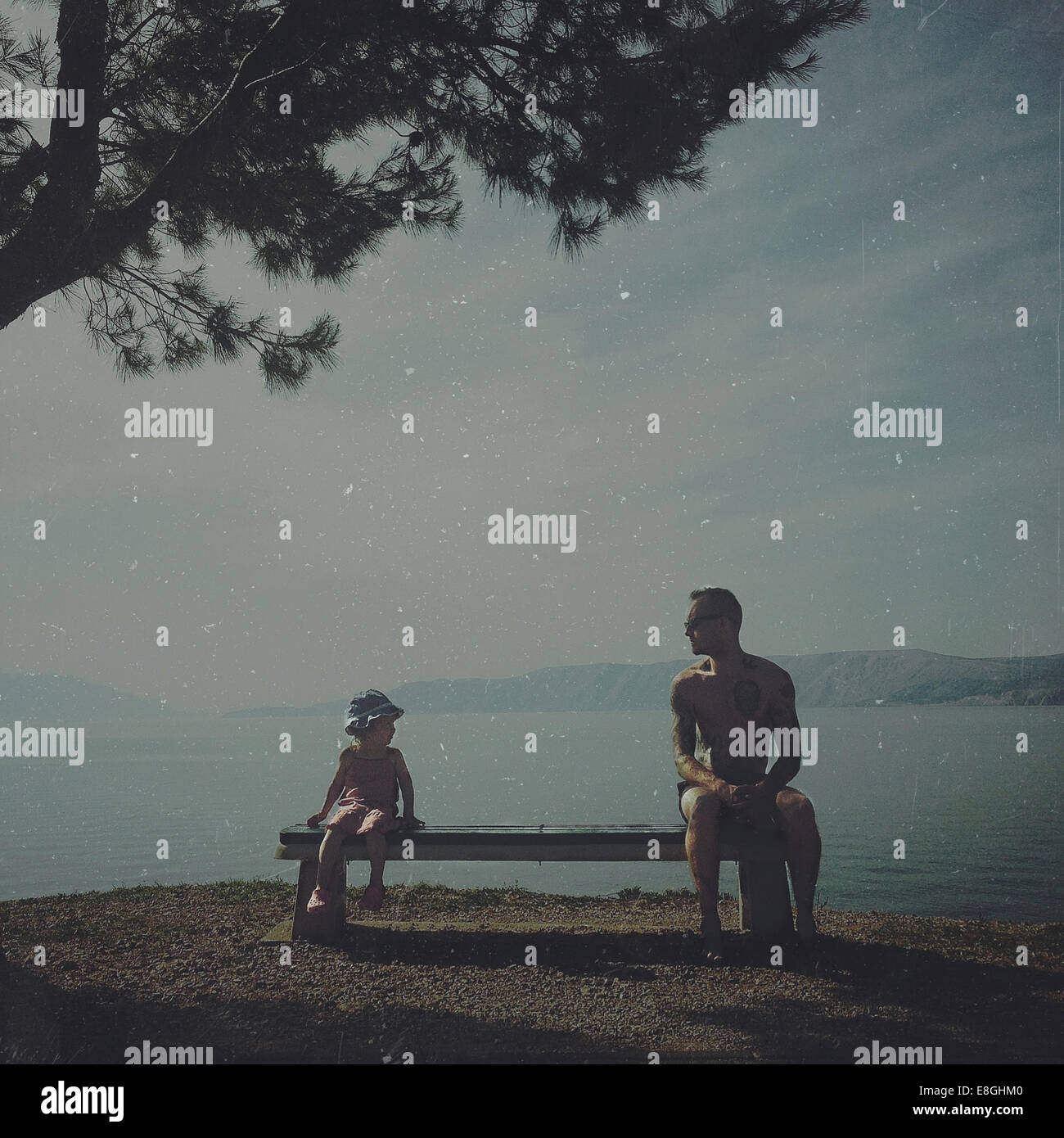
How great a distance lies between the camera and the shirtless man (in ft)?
14.8

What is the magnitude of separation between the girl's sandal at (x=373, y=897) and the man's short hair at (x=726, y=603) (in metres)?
2.52

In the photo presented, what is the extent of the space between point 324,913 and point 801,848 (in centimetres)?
278

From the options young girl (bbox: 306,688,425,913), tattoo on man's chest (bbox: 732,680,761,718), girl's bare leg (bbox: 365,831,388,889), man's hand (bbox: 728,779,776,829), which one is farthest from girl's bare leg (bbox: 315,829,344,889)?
tattoo on man's chest (bbox: 732,680,761,718)

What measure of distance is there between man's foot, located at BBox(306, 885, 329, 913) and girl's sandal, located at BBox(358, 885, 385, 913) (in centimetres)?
24

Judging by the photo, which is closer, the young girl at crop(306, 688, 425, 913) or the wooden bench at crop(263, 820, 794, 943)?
the wooden bench at crop(263, 820, 794, 943)

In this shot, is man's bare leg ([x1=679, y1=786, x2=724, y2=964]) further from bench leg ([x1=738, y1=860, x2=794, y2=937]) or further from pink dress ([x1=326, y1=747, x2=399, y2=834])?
pink dress ([x1=326, y1=747, x2=399, y2=834])

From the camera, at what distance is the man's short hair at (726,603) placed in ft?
A: 16.1

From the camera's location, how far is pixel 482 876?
1747 centimetres

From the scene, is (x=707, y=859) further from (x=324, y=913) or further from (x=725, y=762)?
(x=324, y=913)

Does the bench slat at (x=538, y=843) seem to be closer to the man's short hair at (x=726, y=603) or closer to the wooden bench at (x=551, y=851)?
the wooden bench at (x=551, y=851)

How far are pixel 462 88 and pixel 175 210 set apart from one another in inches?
93.1

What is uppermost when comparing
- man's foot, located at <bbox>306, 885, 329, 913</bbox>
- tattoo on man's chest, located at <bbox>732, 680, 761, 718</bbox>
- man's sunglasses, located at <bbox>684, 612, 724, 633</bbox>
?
man's sunglasses, located at <bbox>684, 612, 724, 633</bbox>
